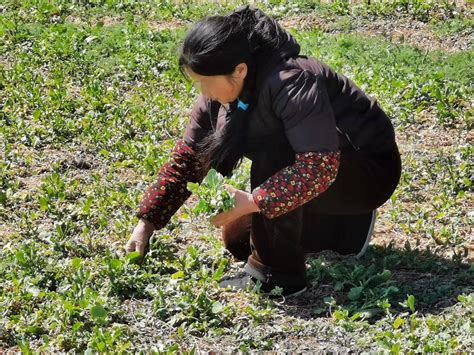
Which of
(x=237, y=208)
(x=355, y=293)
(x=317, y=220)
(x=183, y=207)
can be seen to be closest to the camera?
(x=237, y=208)

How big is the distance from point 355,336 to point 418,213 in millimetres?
1279

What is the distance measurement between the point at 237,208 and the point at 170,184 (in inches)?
22.4

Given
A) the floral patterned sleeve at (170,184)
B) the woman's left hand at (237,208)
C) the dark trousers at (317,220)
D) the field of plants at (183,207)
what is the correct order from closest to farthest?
the woman's left hand at (237,208)
the field of plants at (183,207)
the dark trousers at (317,220)
the floral patterned sleeve at (170,184)

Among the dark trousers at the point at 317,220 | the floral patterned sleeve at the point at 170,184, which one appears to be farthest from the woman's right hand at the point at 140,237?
the dark trousers at the point at 317,220

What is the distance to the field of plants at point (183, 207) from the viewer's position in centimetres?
370

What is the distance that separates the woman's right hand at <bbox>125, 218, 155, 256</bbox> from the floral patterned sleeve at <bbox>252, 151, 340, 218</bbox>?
678 mm

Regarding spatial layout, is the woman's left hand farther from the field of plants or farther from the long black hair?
the long black hair

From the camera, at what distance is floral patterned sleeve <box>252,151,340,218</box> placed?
11.7 feet

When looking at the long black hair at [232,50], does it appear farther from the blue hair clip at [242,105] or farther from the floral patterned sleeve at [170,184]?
the floral patterned sleeve at [170,184]

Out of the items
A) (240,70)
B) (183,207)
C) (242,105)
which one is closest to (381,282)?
(242,105)

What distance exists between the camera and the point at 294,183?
356cm

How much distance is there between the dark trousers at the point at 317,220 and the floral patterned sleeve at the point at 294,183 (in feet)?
0.56

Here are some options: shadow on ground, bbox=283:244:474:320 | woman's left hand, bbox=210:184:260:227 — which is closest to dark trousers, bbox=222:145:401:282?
shadow on ground, bbox=283:244:474:320

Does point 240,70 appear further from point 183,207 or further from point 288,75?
point 183,207
